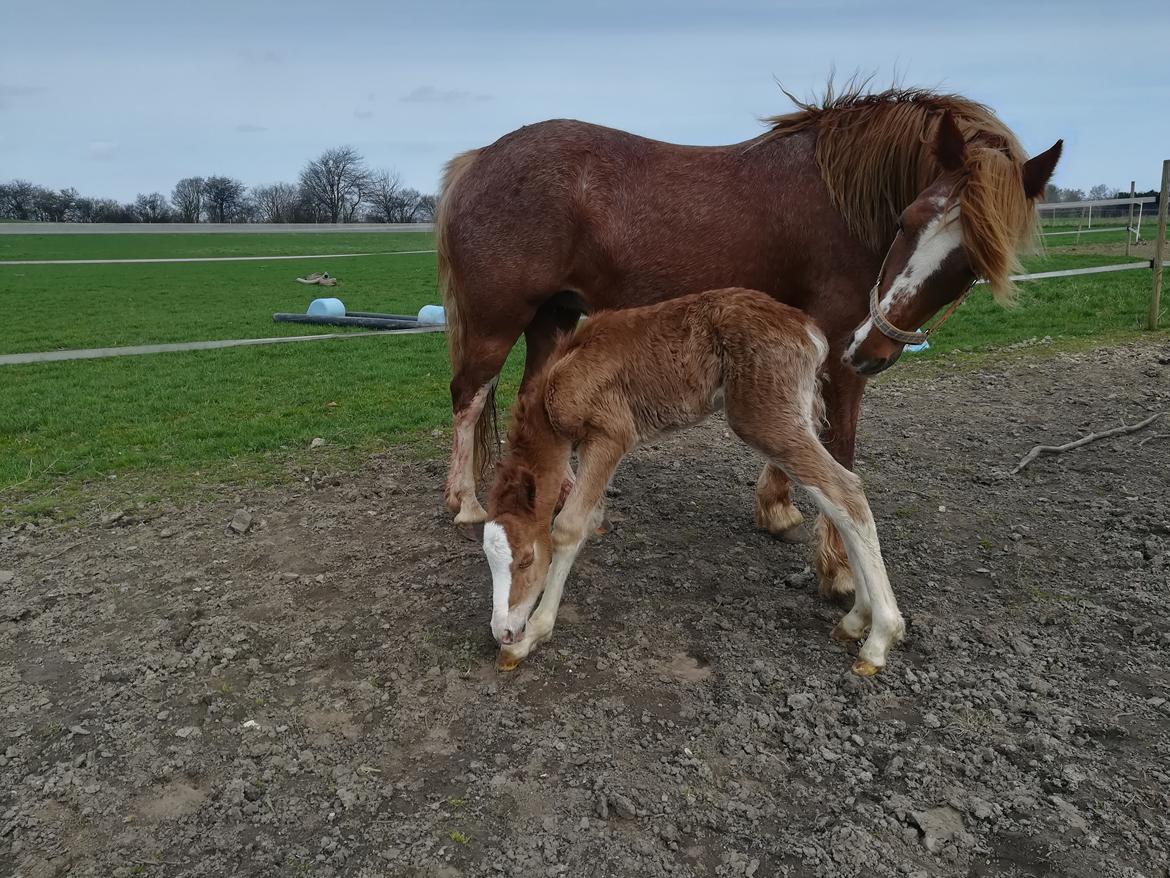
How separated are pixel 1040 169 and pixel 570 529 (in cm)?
255

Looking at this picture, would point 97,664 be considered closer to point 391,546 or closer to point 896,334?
point 391,546

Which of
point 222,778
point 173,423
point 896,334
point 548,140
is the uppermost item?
point 548,140

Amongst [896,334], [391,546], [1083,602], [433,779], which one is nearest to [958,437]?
[1083,602]

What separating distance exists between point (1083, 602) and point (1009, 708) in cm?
111

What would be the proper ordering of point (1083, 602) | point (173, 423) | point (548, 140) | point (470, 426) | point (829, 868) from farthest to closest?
point (173, 423) → point (470, 426) → point (548, 140) → point (1083, 602) → point (829, 868)

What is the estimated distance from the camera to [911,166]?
3.89m

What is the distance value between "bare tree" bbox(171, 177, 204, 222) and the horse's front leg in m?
74.0

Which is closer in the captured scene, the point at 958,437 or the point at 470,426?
the point at 470,426

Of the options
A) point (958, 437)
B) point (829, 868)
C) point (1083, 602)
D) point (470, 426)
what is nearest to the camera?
point (829, 868)

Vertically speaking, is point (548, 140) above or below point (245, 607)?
above

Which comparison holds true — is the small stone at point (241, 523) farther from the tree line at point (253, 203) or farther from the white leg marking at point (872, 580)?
the tree line at point (253, 203)

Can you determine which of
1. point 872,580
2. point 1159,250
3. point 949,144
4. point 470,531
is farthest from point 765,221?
point 1159,250

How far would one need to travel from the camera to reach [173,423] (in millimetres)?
8008

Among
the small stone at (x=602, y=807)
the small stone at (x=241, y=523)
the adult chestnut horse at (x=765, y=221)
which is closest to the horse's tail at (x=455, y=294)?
the adult chestnut horse at (x=765, y=221)
